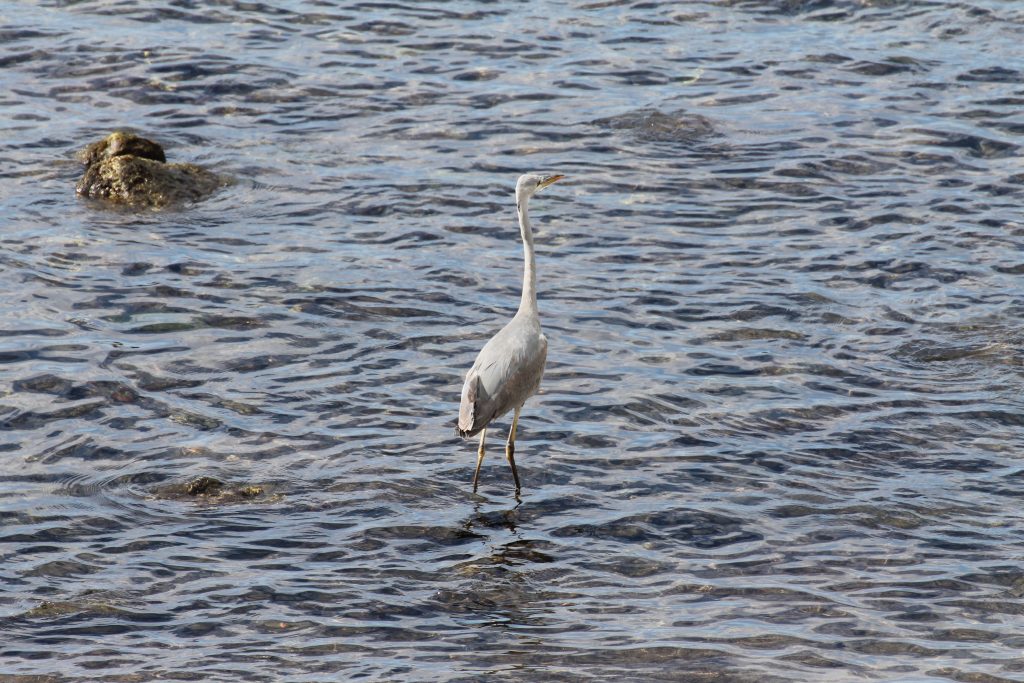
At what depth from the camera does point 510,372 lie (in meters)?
11.3

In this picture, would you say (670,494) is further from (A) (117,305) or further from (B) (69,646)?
(A) (117,305)

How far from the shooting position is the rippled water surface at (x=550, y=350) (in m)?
9.43

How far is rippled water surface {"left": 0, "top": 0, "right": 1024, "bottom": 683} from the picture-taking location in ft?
30.9

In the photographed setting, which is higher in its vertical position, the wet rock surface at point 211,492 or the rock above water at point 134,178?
the rock above water at point 134,178

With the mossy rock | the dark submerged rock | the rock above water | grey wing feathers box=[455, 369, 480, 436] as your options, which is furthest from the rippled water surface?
grey wing feathers box=[455, 369, 480, 436]

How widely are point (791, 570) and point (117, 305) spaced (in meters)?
7.87

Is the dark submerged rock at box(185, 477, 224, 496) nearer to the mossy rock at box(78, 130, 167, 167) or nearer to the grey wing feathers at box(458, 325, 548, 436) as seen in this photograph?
the grey wing feathers at box(458, 325, 548, 436)

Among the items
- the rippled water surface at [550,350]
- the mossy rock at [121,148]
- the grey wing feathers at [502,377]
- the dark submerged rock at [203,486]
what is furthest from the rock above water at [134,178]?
A: the grey wing feathers at [502,377]

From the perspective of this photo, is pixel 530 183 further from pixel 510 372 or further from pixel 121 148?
pixel 121 148

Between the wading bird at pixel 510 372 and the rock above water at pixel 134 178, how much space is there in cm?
660

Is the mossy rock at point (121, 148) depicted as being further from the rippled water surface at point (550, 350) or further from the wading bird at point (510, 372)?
the wading bird at point (510, 372)

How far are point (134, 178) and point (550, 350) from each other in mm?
6303

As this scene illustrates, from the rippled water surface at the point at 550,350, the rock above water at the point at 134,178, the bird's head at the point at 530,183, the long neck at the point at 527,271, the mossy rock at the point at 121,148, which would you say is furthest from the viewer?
the mossy rock at the point at 121,148

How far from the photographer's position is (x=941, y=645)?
905cm
